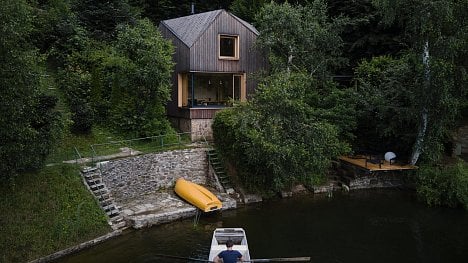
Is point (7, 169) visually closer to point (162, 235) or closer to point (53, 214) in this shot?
point (53, 214)

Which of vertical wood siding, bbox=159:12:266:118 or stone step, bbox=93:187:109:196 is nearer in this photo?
stone step, bbox=93:187:109:196

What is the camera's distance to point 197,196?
70.5ft

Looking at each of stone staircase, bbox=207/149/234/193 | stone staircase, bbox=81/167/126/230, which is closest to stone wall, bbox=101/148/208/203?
stone staircase, bbox=207/149/234/193

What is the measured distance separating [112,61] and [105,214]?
11761mm

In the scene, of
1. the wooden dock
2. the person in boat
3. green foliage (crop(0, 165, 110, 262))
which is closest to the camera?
the person in boat

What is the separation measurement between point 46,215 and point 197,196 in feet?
24.2

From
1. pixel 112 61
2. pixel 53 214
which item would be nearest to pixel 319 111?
pixel 112 61

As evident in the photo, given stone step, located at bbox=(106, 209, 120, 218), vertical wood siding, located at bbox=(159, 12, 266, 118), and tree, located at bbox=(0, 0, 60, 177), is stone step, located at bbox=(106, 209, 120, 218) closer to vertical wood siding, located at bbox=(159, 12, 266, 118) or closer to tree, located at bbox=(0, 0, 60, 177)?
tree, located at bbox=(0, 0, 60, 177)

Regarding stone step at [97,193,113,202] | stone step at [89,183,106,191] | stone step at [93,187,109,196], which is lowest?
stone step at [97,193,113,202]

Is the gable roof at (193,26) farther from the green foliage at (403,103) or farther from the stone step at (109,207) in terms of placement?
the stone step at (109,207)

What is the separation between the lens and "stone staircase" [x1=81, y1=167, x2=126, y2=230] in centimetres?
1912

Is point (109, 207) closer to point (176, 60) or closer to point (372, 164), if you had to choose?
point (176, 60)

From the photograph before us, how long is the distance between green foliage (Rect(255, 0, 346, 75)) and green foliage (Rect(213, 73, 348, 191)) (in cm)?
472

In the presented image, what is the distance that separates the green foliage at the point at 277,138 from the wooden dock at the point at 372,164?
3.39 metres
